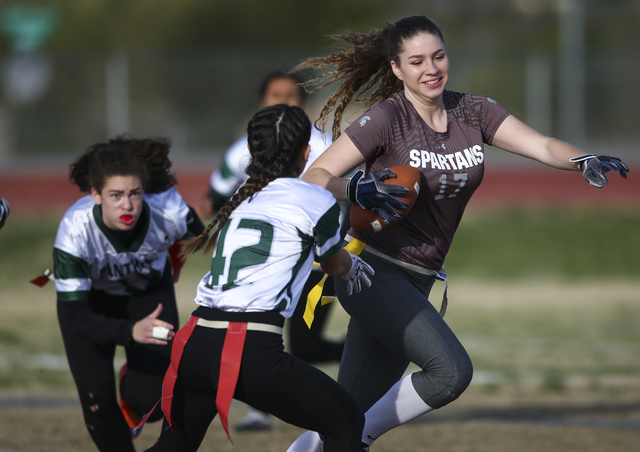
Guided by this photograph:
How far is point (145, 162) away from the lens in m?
4.75

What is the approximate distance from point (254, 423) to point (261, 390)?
263cm

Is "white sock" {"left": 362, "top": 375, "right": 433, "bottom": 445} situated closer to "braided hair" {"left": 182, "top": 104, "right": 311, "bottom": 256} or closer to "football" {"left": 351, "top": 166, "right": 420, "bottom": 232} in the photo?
"football" {"left": 351, "top": 166, "right": 420, "bottom": 232}

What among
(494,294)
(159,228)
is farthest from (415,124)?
(494,294)

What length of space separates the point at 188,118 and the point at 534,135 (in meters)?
15.0

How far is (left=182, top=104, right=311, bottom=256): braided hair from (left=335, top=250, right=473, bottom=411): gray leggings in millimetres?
610

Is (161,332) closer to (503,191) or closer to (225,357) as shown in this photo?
(225,357)

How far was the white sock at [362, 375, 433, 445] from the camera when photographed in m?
3.65

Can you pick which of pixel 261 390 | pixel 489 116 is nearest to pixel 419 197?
pixel 489 116

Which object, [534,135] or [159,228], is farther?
[159,228]

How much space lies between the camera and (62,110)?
18.0 metres

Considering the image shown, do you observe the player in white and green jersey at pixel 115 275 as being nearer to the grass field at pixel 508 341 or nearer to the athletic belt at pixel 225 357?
the athletic belt at pixel 225 357

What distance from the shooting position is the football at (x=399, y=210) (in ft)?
11.7

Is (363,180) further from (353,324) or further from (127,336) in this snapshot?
Answer: (127,336)

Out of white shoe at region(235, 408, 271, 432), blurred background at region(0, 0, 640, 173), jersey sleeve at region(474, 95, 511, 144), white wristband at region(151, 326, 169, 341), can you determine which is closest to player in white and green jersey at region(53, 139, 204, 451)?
white wristband at region(151, 326, 169, 341)
